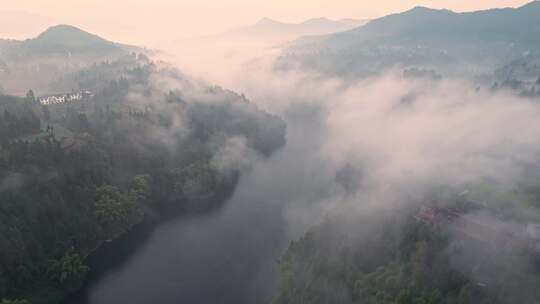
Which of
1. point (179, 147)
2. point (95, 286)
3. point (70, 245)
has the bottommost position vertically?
point (95, 286)

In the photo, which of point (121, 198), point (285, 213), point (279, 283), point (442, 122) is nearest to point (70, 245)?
point (121, 198)

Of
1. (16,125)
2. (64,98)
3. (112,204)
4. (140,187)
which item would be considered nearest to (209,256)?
(112,204)

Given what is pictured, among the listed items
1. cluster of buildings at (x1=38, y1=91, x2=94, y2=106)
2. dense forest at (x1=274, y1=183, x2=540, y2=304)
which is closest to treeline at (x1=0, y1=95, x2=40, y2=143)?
cluster of buildings at (x1=38, y1=91, x2=94, y2=106)

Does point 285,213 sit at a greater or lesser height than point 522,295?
lesser

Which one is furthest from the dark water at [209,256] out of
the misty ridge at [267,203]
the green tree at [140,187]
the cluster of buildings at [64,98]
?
the cluster of buildings at [64,98]

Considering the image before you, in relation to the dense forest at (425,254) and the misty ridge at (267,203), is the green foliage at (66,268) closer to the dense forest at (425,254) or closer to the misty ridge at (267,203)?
the misty ridge at (267,203)

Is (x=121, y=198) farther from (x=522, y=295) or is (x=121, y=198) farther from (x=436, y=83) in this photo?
(x=436, y=83)
